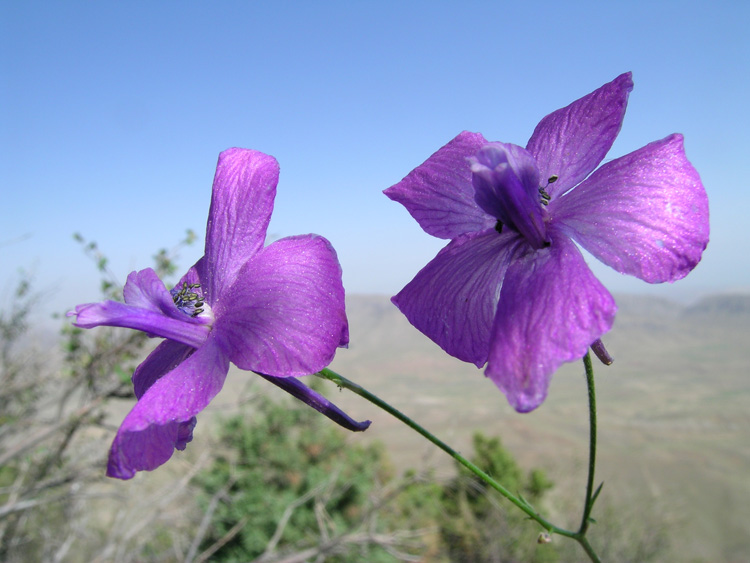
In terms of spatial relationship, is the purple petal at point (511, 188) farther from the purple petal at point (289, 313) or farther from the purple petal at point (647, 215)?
the purple petal at point (289, 313)

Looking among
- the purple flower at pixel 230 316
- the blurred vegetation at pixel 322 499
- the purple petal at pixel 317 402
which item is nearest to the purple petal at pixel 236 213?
the purple flower at pixel 230 316

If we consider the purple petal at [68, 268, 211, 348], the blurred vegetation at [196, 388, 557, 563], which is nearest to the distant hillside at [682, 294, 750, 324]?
the blurred vegetation at [196, 388, 557, 563]

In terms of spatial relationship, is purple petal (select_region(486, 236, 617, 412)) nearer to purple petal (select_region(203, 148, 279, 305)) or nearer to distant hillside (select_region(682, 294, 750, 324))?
purple petal (select_region(203, 148, 279, 305))

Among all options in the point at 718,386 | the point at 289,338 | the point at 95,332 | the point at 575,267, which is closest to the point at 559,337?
the point at 575,267

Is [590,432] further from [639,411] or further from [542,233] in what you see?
[639,411]

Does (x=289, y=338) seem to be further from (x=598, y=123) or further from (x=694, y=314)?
(x=694, y=314)

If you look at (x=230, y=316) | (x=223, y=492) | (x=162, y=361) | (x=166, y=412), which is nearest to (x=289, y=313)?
(x=230, y=316)

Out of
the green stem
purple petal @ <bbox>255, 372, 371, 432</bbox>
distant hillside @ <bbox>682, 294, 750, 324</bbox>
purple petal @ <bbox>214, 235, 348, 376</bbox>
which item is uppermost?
purple petal @ <bbox>214, 235, 348, 376</bbox>
